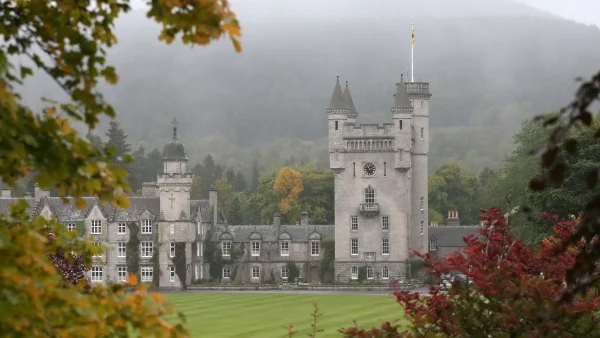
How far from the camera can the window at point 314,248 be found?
280 ft

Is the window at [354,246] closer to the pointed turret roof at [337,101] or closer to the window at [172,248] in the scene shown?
the pointed turret roof at [337,101]

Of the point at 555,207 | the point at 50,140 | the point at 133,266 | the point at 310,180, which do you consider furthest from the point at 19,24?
the point at 310,180

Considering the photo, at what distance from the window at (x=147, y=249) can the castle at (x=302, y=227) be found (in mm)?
85

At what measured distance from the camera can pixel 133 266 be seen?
264 ft

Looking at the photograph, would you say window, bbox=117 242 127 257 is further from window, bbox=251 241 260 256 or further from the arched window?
the arched window

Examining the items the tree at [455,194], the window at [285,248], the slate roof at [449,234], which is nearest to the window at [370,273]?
the window at [285,248]

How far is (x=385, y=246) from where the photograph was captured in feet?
270

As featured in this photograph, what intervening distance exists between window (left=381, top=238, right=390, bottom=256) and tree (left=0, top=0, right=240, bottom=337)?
7476cm

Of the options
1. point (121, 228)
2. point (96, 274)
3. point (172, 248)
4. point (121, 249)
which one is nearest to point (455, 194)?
point (172, 248)

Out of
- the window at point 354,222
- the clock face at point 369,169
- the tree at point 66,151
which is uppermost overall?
the clock face at point 369,169

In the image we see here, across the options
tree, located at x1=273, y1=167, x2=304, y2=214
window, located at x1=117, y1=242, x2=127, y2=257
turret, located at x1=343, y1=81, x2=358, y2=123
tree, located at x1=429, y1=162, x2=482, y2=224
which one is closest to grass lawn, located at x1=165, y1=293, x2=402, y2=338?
window, located at x1=117, y1=242, x2=127, y2=257

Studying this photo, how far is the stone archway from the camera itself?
8488cm

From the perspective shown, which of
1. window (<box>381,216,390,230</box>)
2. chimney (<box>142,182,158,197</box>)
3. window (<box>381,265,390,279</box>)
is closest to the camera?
window (<box>381,265,390,279</box>)

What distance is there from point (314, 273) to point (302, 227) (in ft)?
12.1
